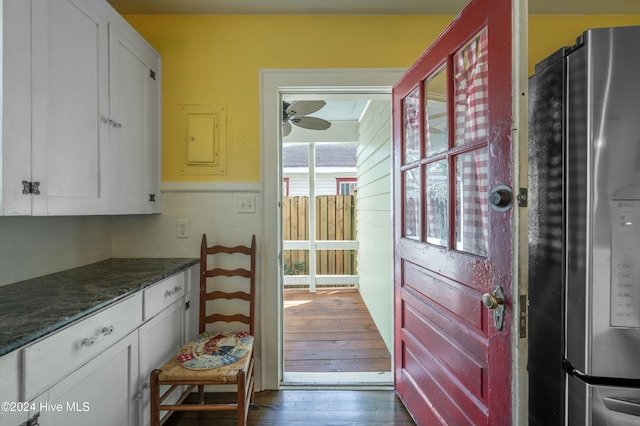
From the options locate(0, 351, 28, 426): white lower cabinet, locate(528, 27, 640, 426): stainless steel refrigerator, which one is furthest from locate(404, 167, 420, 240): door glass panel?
locate(0, 351, 28, 426): white lower cabinet

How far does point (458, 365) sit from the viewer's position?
1.21m

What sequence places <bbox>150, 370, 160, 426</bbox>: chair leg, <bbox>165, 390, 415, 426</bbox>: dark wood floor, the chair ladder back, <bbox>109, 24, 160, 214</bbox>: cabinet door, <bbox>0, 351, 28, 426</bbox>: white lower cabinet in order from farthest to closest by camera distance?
the chair ladder back → <bbox>165, 390, 415, 426</bbox>: dark wood floor → <bbox>109, 24, 160, 214</bbox>: cabinet door → <bbox>150, 370, 160, 426</bbox>: chair leg → <bbox>0, 351, 28, 426</bbox>: white lower cabinet

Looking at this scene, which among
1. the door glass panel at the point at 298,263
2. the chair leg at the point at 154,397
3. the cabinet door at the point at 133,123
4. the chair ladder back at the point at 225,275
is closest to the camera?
the chair leg at the point at 154,397

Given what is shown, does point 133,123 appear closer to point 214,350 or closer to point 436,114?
point 214,350

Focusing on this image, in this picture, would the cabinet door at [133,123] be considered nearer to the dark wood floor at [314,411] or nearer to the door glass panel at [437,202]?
the dark wood floor at [314,411]

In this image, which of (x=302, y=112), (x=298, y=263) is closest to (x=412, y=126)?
(x=302, y=112)

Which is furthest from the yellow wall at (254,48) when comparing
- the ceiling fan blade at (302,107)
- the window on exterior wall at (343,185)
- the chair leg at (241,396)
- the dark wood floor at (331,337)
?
the window on exterior wall at (343,185)

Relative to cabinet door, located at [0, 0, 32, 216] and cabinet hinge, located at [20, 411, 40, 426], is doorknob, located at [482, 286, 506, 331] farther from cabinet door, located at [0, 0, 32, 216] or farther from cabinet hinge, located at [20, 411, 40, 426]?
cabinet door, located at [0, 0, 32, 216]

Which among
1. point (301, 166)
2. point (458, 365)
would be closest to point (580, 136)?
point (458, 365)

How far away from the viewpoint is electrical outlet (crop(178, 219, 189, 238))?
1.98 metres

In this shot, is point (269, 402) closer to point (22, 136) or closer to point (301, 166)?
point (22, 136)

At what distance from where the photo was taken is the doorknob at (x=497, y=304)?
0.95 meters

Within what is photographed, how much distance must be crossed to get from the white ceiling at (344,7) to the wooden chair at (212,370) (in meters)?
1.50

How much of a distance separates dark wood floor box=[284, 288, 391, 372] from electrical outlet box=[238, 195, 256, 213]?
4.07ft
